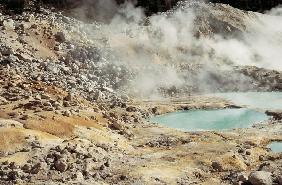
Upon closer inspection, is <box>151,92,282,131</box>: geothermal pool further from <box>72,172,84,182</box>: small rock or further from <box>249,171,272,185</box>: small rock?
<box>72,172,84,182</box>: small rock

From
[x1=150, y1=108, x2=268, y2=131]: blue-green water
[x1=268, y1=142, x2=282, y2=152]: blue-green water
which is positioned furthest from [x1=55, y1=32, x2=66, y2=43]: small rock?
[x1=268, y1=142, x2=282, y2=152]: blue-green water

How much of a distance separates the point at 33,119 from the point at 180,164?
39.8ft

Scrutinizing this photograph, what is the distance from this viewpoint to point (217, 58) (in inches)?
3637

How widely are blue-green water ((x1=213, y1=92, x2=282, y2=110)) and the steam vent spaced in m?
0.20

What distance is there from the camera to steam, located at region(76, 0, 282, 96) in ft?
265

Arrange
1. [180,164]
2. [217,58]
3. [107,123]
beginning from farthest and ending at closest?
[217,58], [107,123], [180,164]

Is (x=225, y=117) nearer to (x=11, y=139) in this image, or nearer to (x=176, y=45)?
(x=176, y=45)

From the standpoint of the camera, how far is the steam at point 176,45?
265ft

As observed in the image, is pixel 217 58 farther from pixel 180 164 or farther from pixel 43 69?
pixel 180 164

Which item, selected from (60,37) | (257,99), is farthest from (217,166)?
(60,37)

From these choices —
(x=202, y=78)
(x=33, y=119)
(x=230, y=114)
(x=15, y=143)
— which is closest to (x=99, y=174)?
(x=15, y=143)

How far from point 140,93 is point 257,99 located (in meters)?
15.9

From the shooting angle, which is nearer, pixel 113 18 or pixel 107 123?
pixel 107 123

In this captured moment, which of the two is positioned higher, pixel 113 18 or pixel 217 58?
pixel 113 18
